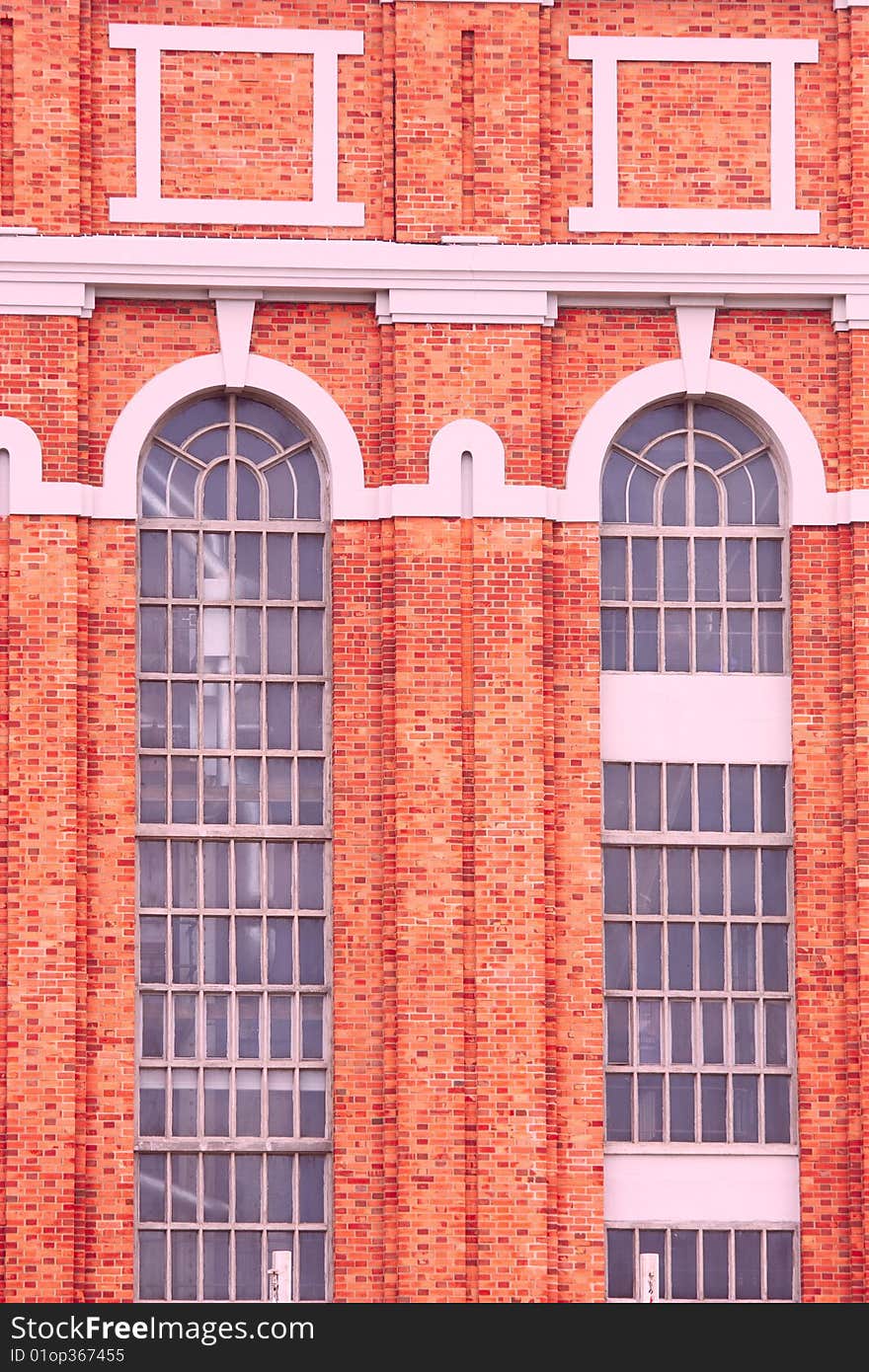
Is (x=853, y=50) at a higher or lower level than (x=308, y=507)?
higher

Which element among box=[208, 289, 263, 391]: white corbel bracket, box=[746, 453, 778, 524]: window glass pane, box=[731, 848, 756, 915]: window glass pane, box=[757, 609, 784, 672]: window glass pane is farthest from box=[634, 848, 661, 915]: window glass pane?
box=[208, 289, 263, 391]: white corbel bracket

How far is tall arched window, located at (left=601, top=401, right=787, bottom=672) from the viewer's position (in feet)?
75.6

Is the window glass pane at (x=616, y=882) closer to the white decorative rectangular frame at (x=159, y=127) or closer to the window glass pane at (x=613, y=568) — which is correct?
the window glass pane at (x=613, y=568)

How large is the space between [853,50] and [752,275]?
7.00ft

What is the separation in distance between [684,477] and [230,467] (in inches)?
149

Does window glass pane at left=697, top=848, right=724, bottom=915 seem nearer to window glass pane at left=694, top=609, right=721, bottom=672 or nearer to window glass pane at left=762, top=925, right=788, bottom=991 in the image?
window glass pane at left=762, top=925, right=788, bottom=991

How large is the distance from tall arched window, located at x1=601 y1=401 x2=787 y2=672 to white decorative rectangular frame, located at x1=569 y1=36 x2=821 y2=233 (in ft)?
5.08

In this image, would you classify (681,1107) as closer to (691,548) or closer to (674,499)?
(691,548)

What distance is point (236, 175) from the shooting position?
902 inches

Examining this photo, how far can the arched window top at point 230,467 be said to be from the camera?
22922 mm

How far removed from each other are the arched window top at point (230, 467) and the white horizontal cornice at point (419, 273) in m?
1.01

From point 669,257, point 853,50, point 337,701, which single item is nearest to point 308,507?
point 337,701

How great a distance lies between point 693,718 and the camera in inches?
903

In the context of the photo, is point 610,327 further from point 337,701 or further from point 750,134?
point 337,701
